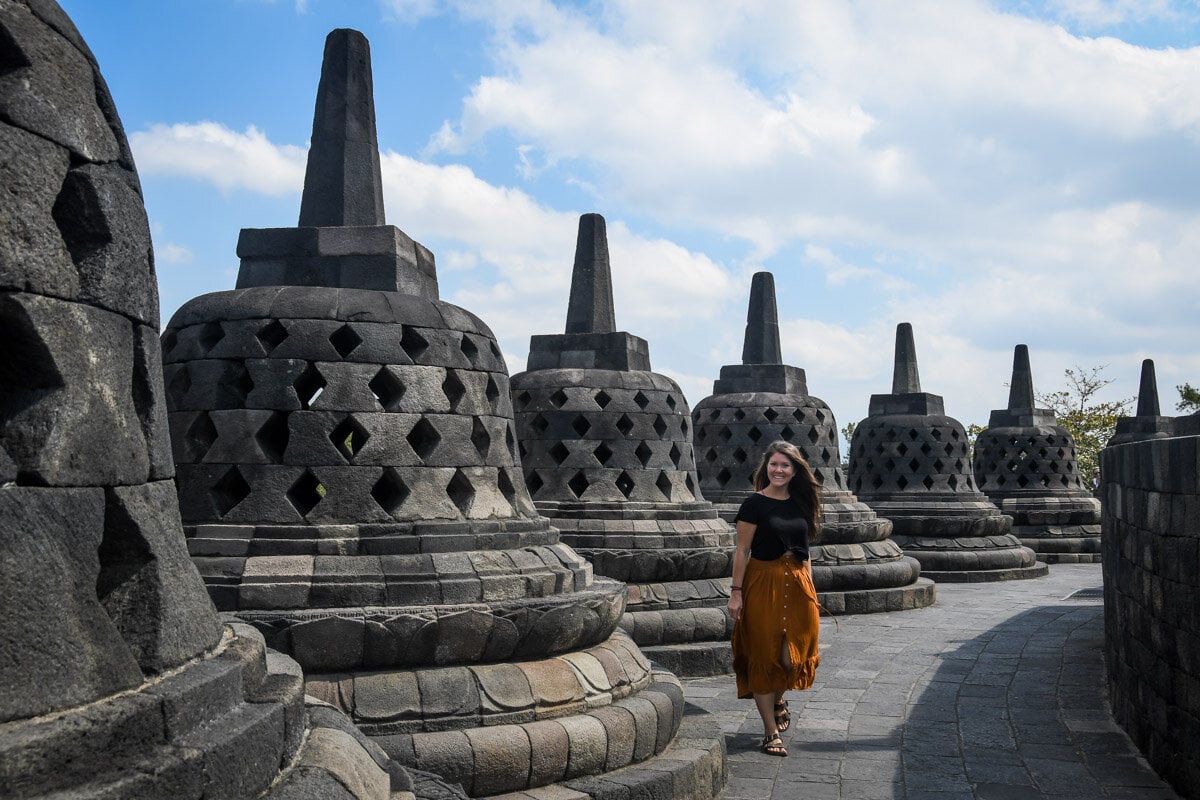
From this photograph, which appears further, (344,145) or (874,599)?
(874,599)

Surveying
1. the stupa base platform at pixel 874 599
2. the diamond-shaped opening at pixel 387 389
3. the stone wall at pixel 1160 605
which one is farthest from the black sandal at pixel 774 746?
the stupa base platform at pixel 874 599

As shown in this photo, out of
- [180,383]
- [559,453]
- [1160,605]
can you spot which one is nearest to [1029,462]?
[559,453]

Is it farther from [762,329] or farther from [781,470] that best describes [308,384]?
[762,329]

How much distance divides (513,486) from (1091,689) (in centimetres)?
450

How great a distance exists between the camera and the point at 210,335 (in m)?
5.22

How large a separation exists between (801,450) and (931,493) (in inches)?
169

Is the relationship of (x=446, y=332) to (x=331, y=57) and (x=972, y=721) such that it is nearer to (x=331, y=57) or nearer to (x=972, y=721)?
(x=331, y=57)

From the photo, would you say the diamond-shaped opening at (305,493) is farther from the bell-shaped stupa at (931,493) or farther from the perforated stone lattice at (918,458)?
the perforated stone lattice at (918,458)

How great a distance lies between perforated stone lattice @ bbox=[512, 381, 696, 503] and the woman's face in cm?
334

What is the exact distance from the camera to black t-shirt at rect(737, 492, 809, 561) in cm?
595

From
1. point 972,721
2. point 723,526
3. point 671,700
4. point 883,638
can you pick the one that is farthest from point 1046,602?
point 671,700

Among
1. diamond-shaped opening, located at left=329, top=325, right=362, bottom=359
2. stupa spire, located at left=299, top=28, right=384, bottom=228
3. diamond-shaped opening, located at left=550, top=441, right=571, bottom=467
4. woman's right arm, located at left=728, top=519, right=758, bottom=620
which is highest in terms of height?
stupa spire, located at left=299, top=28, right=384, bottom=228

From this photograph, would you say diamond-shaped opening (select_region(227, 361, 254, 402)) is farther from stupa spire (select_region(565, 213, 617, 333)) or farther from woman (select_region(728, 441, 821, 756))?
stupa spire (select_region(565, 213, 617, 333))

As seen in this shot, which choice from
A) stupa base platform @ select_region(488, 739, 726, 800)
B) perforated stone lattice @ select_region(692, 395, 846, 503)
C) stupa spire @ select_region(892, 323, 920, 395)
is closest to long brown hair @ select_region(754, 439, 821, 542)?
stupa base platform @ select_region(488, 739, 726, 800)
